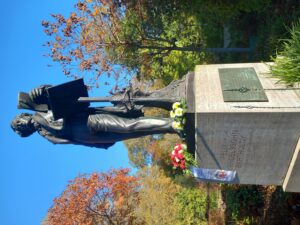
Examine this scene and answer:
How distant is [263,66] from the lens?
7539 mm

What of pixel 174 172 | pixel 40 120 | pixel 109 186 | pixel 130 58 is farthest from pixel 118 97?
pixel 174 172

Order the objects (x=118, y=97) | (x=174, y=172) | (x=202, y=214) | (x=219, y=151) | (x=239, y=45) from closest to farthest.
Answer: (x=219, y=151) < (x=118, y=97) < (x=202, y=214) < (x=239, y=45) < (x=174, y=172)

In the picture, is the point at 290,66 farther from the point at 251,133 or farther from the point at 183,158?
the point at 183,158

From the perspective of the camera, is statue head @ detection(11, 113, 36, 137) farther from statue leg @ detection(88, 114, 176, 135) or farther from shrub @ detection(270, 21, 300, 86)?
shrub @ detection(270, 21, 300, 86)

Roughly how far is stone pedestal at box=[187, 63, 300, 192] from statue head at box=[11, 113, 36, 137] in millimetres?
3788

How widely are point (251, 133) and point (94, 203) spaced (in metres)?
17.3

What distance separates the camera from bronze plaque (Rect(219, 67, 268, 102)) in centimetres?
630

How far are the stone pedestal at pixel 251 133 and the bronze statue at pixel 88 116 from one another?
77 centimetres

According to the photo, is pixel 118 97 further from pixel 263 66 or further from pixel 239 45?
Answer: pixel 239 45

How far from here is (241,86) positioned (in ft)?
21.7

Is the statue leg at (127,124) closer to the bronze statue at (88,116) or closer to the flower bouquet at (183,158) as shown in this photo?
the bronze statue at (88,116)

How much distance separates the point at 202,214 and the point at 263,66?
12.0m

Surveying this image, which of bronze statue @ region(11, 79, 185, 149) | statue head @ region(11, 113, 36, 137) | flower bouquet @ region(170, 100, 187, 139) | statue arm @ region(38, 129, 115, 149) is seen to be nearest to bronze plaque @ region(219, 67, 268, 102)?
flower bouquet @ region(170, 100, 187, 139)

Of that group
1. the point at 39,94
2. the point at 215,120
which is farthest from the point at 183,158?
the point at 39,94
